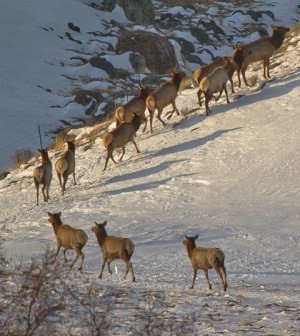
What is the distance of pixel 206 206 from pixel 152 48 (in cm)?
3424

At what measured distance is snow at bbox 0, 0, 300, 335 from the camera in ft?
41.5

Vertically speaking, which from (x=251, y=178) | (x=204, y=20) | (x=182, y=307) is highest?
(x=204, y=20)

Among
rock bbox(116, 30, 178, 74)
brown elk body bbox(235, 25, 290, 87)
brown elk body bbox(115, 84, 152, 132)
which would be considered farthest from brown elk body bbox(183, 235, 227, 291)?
rock bbox(116, 30, 178, 74)

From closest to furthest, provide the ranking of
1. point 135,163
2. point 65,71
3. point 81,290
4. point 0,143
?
1. point 81,290
2. point 135,163
3. point 0,143
4. point 65,71

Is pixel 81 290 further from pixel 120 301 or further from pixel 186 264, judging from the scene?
pixel 186 264

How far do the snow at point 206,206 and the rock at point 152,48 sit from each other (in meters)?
21.7

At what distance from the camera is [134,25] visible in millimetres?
66250

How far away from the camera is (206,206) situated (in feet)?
64.2

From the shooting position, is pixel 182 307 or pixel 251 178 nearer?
pixel 182 307

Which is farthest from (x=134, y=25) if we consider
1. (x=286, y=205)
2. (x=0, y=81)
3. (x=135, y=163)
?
(x=286, y=205)

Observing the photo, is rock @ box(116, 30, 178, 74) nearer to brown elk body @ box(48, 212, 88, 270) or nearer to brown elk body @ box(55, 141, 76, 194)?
brown elk body @ box(55, 141, 76, 194)

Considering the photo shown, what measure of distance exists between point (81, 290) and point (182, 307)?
69.1 inches

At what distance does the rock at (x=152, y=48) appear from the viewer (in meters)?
51.5

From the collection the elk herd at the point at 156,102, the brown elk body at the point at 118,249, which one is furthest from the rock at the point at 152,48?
the brown elk body at the point at 118,249
